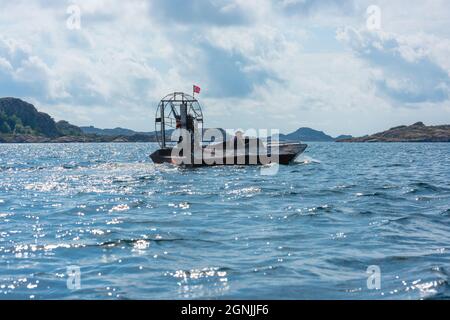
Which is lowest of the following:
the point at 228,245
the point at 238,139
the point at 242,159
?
the point at 228,245

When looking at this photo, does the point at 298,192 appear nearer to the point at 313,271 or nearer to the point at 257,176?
the point at 257,176

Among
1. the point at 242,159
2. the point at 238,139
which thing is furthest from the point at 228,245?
the point at 238,139

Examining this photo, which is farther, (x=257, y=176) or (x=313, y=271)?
(x=257, y=176)

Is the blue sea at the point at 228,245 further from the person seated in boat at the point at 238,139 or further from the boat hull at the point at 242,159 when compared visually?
the person seated in boat at the point at 238,139

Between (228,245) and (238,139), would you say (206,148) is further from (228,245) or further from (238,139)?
(228,245)

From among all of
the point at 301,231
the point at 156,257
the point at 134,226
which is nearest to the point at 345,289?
the point at 156,257

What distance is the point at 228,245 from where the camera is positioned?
16578 millimetres

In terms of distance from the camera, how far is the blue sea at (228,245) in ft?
39.9

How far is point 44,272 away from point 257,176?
3036cm

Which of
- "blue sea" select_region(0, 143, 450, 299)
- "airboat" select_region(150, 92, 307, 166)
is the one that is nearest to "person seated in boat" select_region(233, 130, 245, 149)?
"airboat" select_region(150, 92, 307, 166)

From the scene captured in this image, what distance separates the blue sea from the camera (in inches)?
479

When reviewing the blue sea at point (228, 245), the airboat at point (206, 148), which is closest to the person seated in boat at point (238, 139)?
the airboat at point (206, 148)
